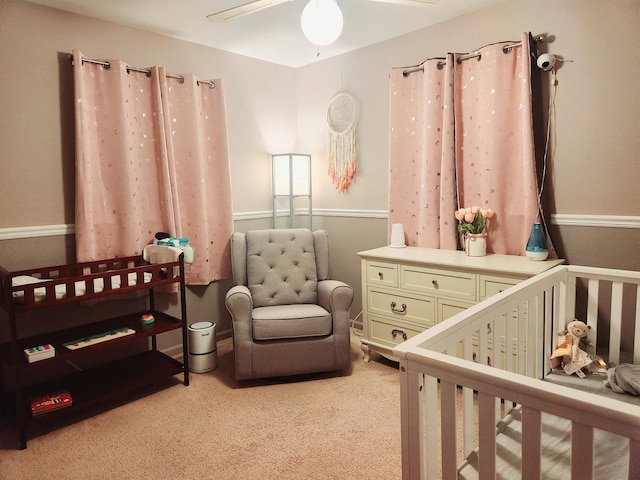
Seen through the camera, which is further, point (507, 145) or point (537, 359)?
point (507, 145)

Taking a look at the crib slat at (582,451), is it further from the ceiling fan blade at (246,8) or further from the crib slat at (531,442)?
the ceiling fan blade at (246,8)

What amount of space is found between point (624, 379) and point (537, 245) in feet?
3.32

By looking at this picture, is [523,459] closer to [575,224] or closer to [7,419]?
[575,224]

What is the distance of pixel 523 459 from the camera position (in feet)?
3.43

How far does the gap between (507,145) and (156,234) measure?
2.36 meters

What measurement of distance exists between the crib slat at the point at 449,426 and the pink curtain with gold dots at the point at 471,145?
1839 millimetres

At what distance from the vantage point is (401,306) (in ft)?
9.63

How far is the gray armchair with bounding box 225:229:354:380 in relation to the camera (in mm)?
2768

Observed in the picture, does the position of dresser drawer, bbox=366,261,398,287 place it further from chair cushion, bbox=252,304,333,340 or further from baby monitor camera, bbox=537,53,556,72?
baby monitor camera, bbox=537,53,556,72

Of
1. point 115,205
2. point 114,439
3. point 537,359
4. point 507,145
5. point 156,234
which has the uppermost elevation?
point 507,145

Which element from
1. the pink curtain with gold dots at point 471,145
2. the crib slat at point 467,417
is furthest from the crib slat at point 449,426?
the pink curtain with gold dots at point 471,145

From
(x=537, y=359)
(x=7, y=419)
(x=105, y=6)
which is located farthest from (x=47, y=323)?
(x=537, y=359)

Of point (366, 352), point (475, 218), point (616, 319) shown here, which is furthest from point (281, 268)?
point (616, 319)

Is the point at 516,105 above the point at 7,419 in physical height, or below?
above
